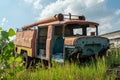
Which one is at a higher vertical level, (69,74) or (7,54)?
(7,54)

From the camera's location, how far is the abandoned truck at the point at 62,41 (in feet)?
34.5

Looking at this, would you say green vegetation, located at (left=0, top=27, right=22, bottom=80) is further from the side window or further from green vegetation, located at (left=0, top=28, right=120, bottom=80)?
the side window

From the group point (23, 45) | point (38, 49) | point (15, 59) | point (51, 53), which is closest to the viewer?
point (15, 59)

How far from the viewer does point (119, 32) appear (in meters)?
19.6

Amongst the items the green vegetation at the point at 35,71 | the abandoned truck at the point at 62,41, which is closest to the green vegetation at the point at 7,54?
the green vegetation at the point at 35,71

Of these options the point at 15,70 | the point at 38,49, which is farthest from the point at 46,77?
the point at 38,49

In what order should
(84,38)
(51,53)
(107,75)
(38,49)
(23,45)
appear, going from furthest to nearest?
(23,45) < (38,49) < (51,53) < (84,38) < (107,75)

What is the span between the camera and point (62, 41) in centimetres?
1219

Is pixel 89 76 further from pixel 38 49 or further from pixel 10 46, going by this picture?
pixel 38 49

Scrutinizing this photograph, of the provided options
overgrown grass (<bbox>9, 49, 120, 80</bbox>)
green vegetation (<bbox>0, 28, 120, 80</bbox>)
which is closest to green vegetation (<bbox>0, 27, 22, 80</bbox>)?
green vegetation (<bbox>0, 28, 120, 80</bbox>)

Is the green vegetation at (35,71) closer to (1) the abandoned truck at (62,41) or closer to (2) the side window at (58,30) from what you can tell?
(1) the abandoned truck at (62,41)

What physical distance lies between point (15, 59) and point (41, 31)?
9.85 meters

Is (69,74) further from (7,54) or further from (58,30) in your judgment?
(58,30)

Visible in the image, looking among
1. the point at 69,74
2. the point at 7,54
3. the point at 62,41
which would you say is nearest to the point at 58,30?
the point at 62,41
